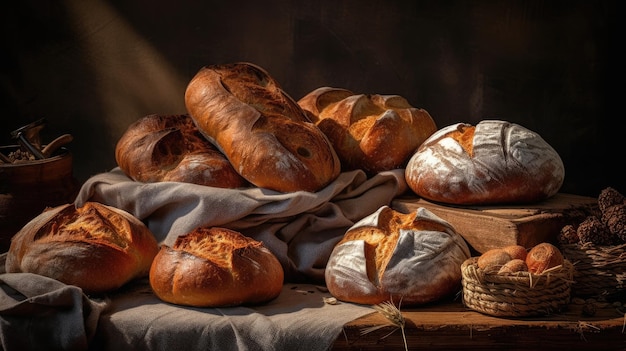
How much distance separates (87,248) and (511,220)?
57.8 inches

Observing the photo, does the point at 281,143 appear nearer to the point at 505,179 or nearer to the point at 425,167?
the point at 425,167

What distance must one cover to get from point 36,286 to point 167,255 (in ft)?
1.41

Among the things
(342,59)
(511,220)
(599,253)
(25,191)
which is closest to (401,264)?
(511,220)

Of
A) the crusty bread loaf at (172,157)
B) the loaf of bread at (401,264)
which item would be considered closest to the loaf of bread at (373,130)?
the crusty bread loaf at (172,157)

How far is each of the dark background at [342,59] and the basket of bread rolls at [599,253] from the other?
1783mm

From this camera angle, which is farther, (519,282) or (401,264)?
(401,264)

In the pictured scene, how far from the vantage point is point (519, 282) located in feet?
8.70

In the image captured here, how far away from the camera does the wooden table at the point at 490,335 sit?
2.66 metres

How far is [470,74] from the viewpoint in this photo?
4.74 meters

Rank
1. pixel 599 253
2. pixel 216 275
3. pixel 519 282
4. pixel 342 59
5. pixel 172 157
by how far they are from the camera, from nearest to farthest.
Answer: pixel 519 282 < pixel 216 275 < pixel 599 253 < pixel 172 157 < pixel 342 59

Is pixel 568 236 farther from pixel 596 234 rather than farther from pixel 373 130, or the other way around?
pixel 373 130

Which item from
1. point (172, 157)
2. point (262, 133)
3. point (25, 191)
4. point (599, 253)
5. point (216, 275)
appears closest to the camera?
point (216, 275)

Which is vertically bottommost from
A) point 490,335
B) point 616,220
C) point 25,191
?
point 490,335

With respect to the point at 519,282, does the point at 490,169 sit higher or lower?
higher
